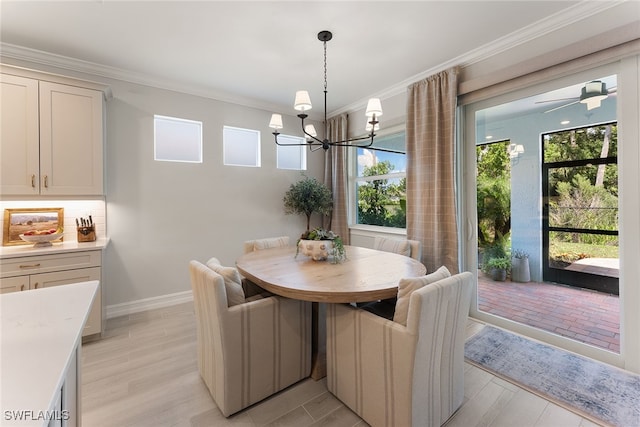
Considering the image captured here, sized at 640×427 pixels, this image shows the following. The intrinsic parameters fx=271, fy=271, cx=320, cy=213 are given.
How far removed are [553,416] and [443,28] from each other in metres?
2.97

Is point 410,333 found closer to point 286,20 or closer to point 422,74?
point 286,20

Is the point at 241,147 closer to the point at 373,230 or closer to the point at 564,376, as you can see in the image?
the point at 373,230

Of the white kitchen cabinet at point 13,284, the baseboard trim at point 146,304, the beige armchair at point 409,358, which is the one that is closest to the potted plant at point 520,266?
the beige armchair at point 409,358

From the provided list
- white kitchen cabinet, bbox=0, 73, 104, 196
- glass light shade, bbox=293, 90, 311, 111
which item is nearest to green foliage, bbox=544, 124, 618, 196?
glass light shade, bbox=293, 90, 311, 111

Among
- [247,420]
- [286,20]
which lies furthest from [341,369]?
[286,20]

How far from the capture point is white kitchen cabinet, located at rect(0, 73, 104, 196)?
7.95 feet

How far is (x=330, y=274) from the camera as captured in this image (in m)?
1.91

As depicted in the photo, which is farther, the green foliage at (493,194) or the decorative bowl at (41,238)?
the green foliage at (493,194)

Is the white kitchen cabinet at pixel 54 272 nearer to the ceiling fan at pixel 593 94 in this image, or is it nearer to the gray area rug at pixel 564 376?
the gray area rug at pixel 564 376

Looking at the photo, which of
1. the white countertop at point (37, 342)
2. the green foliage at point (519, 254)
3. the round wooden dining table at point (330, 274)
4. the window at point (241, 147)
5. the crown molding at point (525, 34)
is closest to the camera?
the white countertop at point (37, 342)

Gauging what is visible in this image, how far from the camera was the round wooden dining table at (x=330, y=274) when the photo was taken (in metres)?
1.59

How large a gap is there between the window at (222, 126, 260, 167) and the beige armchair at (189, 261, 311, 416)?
2484 millimetres

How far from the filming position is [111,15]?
2211 millimetres

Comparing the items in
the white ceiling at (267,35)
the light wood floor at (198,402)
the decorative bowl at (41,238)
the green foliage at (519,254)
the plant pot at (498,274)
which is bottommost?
the light wood floor at (198,402)
